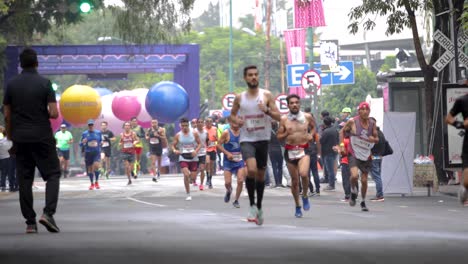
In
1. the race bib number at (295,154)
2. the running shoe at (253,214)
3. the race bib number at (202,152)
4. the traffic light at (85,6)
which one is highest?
the traffic light at (85,6)

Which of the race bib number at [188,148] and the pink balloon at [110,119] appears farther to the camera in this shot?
the pink balloon at [110,119]

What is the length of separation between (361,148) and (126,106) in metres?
30.0

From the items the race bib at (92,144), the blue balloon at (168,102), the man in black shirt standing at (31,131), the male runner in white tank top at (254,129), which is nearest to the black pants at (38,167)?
the man in black shirt standing at (31,131)

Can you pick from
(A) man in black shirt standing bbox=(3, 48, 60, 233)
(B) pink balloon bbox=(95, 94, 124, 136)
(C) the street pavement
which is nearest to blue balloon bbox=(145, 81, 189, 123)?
(B) pink balloon bbox=(95, 94, 124, 136)

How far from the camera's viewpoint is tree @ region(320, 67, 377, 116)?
7300 cm

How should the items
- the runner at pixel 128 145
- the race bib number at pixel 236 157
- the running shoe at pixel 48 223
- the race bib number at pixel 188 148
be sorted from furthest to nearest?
the runner at pixel 128 145
the race bib number at pixel 188 148
the race bib number at pixel 236 157
the running shoe at pixel 48 223

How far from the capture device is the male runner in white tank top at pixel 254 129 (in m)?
15.9

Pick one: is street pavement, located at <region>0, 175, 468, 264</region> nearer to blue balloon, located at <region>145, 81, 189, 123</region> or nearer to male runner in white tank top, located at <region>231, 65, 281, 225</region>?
male runner in white tank top, located at <region>231, 65, 281, 225</region>

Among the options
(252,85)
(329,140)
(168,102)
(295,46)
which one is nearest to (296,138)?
(252,85)

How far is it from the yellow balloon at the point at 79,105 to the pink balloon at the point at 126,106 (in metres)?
4.16

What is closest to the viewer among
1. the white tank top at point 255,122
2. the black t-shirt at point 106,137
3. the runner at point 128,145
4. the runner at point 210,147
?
the white tank top at point 255,122

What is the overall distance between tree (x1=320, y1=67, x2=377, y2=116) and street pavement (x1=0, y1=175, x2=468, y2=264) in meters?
48.1

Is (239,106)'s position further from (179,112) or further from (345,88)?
(345,88)

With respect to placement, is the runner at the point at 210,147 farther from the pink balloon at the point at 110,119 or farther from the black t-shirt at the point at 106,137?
the pink balloon at the point at 110,119
